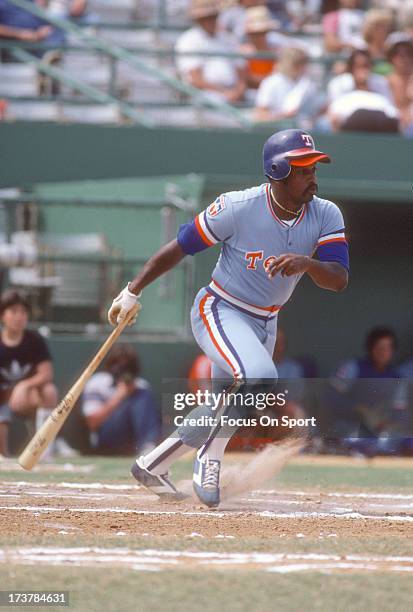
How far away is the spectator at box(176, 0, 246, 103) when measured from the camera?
12.4 metres

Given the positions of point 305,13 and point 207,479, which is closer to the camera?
point 207,479

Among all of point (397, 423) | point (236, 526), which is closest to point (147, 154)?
point (397, 423)

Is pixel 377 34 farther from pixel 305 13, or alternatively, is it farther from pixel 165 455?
pixel 165 455

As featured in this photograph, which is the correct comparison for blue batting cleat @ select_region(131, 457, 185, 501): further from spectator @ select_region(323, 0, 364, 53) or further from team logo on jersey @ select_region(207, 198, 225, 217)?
spectator @ select_region(323, 0, 364, 53)

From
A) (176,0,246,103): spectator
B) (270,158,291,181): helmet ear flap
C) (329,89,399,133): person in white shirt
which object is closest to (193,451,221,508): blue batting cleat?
(270,158,291,181): helmet ear flap

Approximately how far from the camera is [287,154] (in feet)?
18.1

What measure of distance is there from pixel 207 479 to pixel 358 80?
6560 mm

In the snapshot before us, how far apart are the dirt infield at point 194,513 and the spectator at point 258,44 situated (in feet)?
21.9

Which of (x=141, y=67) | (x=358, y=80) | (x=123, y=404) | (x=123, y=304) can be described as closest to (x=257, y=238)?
(x=123, y=304)

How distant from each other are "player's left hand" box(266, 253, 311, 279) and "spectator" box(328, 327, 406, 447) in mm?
1505

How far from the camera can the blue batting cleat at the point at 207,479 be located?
5672mm

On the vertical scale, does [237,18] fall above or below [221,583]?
above

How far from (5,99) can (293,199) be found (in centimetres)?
673

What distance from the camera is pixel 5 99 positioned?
1172cm
